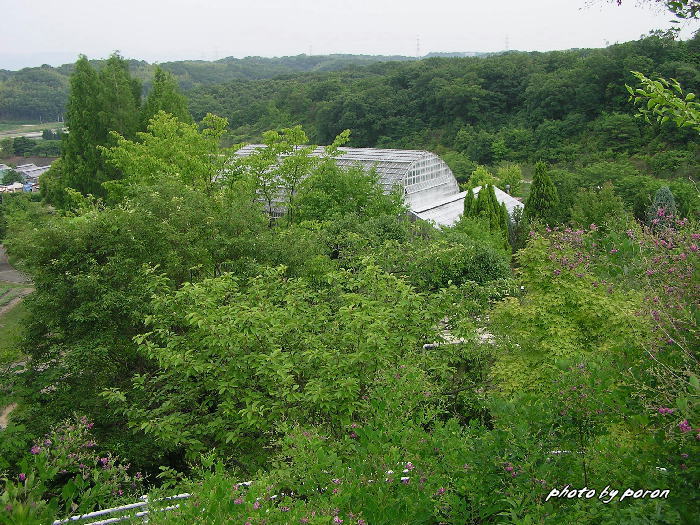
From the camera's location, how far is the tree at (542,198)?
22031 mm

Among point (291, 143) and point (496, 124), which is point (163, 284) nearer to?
point (291, 143)

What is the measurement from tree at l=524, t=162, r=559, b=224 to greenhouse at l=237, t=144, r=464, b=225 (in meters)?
2.92

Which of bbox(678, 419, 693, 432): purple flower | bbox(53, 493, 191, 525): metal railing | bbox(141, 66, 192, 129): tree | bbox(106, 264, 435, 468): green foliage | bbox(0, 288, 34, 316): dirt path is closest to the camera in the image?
bbox(678, 419, 693, 432): purple flower

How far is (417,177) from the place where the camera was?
80.2 feet

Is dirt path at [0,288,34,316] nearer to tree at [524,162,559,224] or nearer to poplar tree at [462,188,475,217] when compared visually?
poplar tree at [462,188,475,217]

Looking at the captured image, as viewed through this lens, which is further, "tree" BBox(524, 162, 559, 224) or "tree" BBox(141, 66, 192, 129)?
"tree" BBox(141, 66, 192, 129)

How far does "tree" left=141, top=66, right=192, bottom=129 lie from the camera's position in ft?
73.6

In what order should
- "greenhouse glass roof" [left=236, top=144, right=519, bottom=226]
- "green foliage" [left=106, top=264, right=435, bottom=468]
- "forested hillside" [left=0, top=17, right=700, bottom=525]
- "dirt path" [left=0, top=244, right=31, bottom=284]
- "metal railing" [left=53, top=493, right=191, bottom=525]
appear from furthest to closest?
"dirt path" [left=0, top=244, right=31, bottom=284]
"greenhouse glass roof" [left=236, top=144, right=519, bottom=226]
"green foliage" [left=106, top=264, right=435, bottom=468]
"metal railing" [left=53, top=493, right=191, bottom=525]
"forested hillside" [left=0, top=17, right=700, bottom=525]

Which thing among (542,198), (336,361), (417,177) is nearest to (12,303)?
(417,177)

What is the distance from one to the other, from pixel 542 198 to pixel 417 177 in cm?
520

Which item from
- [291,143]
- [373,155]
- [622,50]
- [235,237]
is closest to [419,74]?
[622,50]

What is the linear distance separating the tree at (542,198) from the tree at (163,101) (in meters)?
14.2

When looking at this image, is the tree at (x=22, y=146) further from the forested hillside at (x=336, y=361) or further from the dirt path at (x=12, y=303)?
the forested hillside at (x=336, y=361)

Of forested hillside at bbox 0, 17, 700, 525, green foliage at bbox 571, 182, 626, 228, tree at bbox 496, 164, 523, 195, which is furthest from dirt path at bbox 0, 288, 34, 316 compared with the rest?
tree at bbox 496, 164, 523, 195
